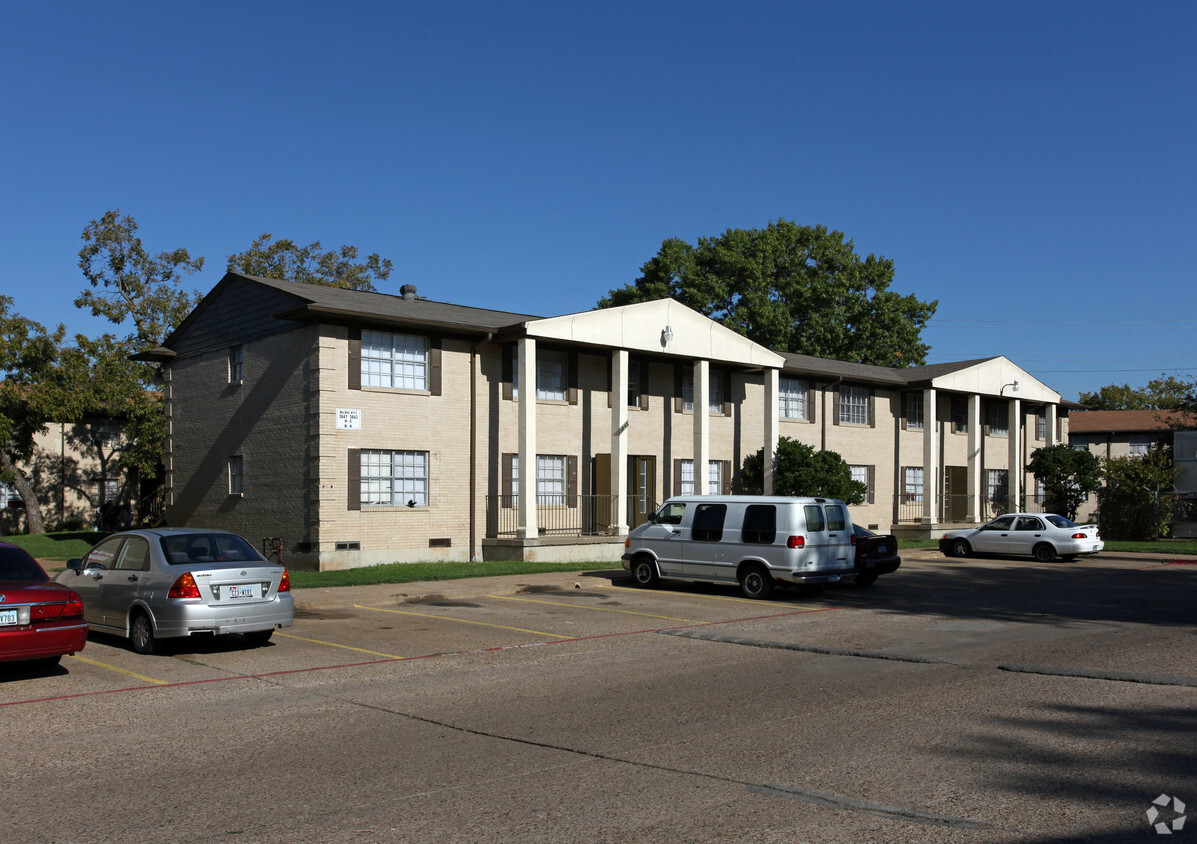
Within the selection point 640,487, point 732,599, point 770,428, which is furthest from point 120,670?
point 770,428

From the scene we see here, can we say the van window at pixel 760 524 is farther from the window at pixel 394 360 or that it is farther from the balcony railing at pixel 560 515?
the window at pixel 394 360

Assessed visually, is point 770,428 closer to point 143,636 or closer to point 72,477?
point 143,636

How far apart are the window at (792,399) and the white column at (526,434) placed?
11.5 meters

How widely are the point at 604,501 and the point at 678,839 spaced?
2215cm

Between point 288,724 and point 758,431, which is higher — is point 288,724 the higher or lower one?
the lower one

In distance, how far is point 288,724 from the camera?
816cm

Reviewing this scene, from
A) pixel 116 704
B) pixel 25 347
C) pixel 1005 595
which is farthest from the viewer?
pixel 25 347

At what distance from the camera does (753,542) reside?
695 inches

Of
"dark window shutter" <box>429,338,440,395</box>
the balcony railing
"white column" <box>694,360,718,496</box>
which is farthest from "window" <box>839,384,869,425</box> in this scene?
"dark window shutter" <box>429,338,440,395</box>

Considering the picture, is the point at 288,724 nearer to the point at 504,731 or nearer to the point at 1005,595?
the point at 504,731

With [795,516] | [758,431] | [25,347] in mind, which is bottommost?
[795,516]

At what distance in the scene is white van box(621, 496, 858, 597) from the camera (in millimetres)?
17250

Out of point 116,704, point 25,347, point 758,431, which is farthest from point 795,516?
point 25,347

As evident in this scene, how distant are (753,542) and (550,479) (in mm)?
10093
